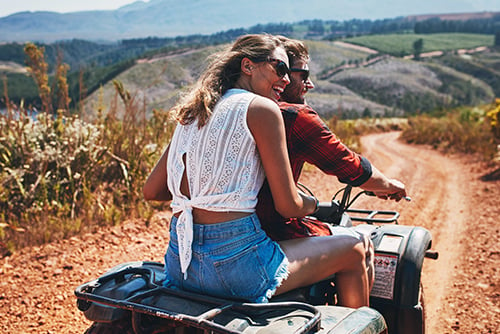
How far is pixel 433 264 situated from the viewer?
5.05 meters

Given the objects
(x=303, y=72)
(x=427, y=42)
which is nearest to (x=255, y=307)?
(x=303, y=72)

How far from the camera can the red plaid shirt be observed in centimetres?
229

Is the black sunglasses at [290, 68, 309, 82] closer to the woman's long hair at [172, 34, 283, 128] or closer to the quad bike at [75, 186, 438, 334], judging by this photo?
the woman's long hair at [172, 34, 283, 128]

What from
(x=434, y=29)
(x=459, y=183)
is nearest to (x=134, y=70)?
(x=459, y=183)

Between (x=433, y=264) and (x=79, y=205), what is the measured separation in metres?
3.68

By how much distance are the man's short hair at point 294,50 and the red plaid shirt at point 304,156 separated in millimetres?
327

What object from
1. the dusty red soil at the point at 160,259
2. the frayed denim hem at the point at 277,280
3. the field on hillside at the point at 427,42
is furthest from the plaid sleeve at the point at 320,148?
the field on hillside at the point at 427,42

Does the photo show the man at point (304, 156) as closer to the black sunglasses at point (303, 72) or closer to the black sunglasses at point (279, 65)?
the black sunglasses at point (303, 72)

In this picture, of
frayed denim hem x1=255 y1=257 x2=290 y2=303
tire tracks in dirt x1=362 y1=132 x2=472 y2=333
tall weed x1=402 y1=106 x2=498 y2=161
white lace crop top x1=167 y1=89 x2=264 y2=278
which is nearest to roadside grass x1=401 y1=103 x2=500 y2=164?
tall weed x1=402 y1=106 x2=498 y2=161

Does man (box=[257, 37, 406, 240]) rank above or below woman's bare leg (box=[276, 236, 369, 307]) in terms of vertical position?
above

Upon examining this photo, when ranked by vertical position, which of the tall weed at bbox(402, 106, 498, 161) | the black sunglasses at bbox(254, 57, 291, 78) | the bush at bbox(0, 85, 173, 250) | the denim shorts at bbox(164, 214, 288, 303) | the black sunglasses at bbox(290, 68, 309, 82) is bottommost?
the tall weed at bbox(402, 106, 498, 161)

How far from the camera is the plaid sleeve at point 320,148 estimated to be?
230 cm

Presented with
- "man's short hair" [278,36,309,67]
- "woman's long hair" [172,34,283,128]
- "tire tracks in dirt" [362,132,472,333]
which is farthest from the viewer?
"tire tracks in dirt" [362,132,472,333]

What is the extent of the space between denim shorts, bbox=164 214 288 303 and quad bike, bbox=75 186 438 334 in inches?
3.1
